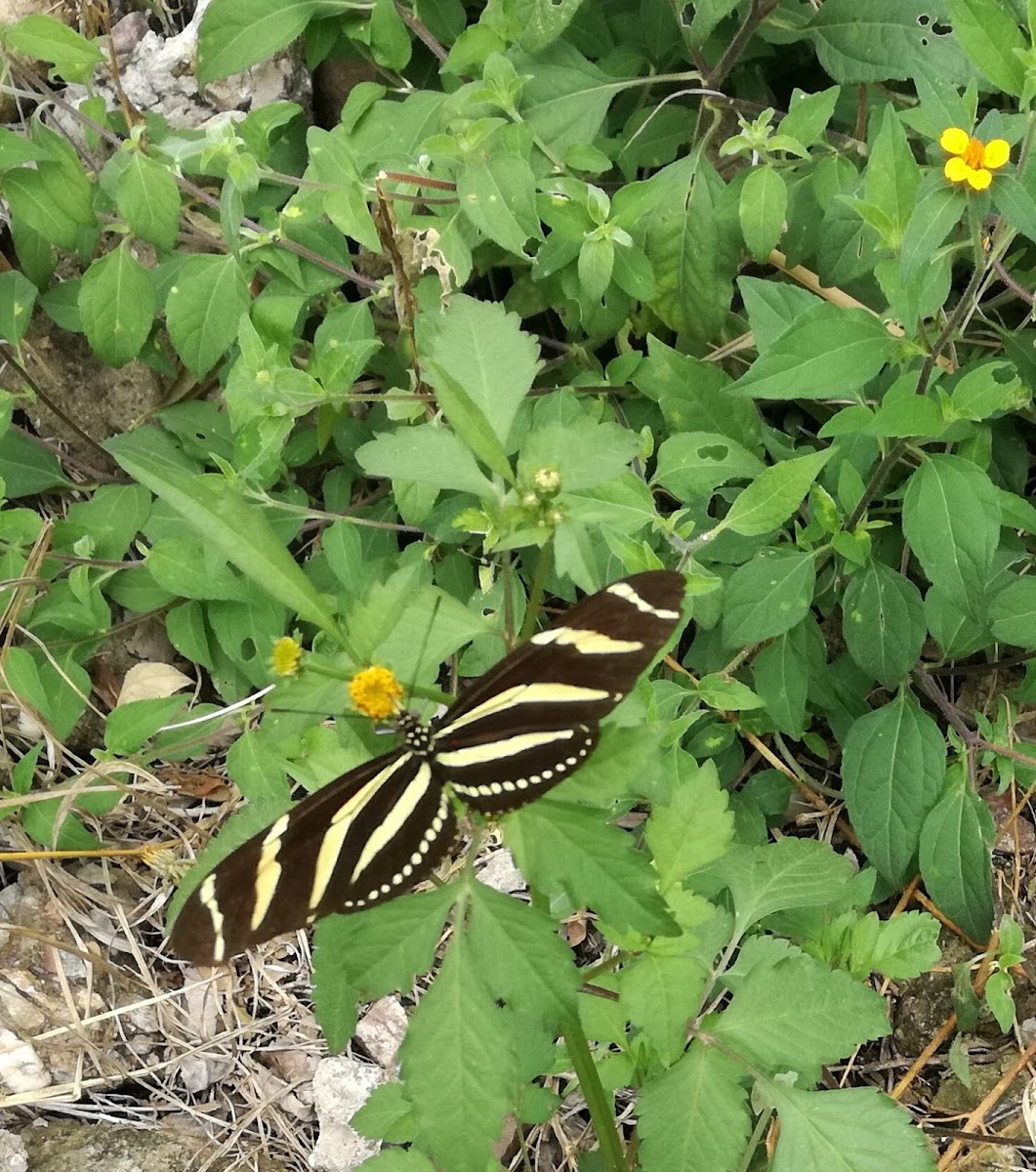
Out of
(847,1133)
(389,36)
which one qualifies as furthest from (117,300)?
(847,1133)

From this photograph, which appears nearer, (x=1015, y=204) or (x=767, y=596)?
(x=1015, y=204)

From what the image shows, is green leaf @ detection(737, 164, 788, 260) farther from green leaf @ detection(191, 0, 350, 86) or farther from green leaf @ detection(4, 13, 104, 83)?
green leaf @ detection(4, 13, 104, 83)

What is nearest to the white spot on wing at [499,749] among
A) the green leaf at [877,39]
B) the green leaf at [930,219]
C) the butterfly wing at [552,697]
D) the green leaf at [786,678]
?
the butterfly wing at [552,697]

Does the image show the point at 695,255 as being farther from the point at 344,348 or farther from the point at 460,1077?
the point at 460,1077

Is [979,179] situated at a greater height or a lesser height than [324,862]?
greater

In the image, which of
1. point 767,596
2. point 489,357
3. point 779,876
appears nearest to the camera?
point 489,357

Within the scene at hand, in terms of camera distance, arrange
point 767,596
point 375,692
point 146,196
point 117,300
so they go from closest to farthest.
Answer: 1. point 375,692
2. point 767,596
3. point 146,196
4. point 117,300

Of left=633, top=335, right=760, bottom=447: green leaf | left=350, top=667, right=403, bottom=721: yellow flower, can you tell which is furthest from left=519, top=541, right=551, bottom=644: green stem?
left=633, top=335, right=760, bottom=447: green leaf
